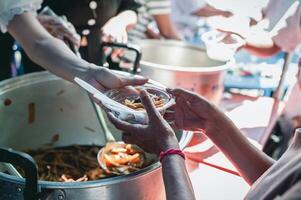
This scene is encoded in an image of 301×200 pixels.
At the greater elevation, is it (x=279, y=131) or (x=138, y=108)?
(x=138, y=108)

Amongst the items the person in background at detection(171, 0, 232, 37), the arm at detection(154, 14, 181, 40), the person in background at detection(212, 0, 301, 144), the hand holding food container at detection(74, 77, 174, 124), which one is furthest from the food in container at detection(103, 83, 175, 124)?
the arm at detection(154, 14, 181, 40)

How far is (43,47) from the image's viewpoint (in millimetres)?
1110

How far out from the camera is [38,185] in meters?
0.67

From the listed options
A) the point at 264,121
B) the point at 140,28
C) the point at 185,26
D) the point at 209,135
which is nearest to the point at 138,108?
the point at 209,135

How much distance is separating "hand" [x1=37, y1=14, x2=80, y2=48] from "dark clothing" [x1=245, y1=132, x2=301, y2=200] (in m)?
0.80

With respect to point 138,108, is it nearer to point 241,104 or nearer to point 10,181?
point 10,181

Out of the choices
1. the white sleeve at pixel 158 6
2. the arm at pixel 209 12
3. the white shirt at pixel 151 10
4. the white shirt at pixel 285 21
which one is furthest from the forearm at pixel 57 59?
the white sleeve at pixel 158 6

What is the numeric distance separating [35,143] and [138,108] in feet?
1.80

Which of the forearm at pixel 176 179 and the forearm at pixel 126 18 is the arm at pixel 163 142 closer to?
the forearm at pixel 176 179

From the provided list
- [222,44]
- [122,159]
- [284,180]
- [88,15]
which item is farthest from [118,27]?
[284,180]

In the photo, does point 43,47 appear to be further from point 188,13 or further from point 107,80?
point 188,13

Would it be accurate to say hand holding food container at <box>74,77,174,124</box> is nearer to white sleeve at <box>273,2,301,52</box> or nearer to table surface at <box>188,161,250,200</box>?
table surface at <box>188,161,250,200</box>

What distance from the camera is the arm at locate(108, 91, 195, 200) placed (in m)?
0.70

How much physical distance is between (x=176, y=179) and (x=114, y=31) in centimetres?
97
